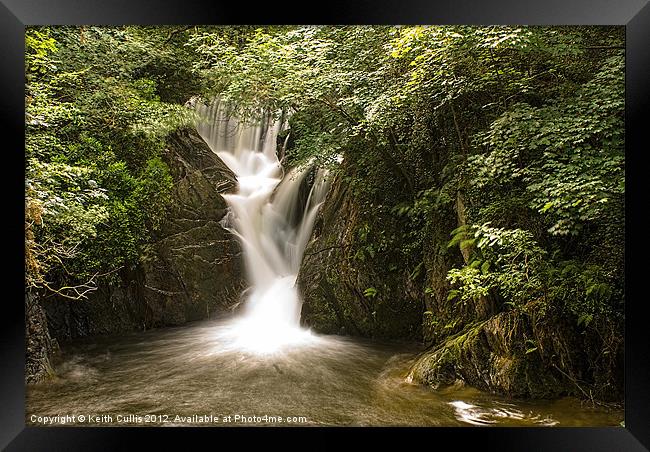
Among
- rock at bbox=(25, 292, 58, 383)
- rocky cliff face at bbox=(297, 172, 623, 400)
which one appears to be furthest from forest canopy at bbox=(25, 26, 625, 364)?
rock at bbox=(25, 292, 58, 383)

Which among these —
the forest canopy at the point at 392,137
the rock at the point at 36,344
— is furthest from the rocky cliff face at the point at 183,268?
the rock at the point at 36,344

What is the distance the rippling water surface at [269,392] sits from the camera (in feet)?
9.25

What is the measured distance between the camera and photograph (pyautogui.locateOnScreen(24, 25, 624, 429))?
283cm

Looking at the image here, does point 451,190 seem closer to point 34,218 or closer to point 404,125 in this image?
point 404,125

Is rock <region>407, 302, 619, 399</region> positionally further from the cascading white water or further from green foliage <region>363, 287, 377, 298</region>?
the cascading white water

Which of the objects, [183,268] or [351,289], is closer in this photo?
[351,289]

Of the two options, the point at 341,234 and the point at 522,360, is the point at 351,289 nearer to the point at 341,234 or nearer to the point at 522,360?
the point at 341,234

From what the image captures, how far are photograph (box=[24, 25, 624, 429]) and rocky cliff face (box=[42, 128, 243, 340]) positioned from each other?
31mm

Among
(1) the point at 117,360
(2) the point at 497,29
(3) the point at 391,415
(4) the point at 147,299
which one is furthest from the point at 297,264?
(2) the point at 497,29

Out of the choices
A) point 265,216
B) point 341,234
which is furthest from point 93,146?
point 341,234

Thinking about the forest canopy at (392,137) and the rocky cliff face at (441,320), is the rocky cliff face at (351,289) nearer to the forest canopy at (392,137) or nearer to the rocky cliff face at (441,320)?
the rocky cliff face at (441,320)
